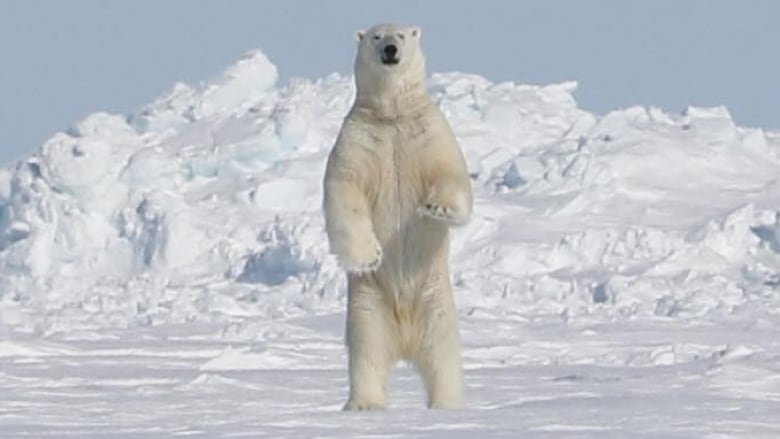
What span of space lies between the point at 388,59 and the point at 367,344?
0.96 m

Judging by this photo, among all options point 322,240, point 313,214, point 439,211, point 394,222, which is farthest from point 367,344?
point 313,214

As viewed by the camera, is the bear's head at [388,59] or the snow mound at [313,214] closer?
the bear's head at [388,59]

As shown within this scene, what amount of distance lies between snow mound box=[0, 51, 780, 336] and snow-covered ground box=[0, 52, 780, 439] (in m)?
0.06

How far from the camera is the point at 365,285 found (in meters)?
6.57

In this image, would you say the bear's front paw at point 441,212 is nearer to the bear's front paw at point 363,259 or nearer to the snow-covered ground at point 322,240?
the bear's front paw at point 363,259

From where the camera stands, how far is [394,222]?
6.55 m

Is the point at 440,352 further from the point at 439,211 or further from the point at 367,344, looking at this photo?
the point at 439,211

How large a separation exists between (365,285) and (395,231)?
0.21 metres

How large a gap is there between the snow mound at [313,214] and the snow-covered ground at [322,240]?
62 mm

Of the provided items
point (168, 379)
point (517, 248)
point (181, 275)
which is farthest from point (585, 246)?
point (168, 379)

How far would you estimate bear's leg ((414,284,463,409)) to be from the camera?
6602 mm

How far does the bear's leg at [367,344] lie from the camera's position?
6.52 m

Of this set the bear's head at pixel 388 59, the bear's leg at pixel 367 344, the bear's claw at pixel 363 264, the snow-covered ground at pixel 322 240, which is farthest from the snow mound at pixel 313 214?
the bear's claw at pixel 363 264

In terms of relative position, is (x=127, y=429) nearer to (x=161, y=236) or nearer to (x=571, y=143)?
(x=161, y=236)
